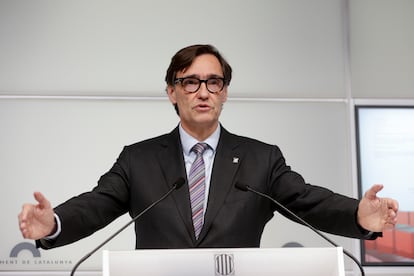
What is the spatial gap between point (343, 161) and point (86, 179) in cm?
153

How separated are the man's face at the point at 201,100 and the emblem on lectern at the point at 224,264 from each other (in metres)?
0.89

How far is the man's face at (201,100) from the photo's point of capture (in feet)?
6.74

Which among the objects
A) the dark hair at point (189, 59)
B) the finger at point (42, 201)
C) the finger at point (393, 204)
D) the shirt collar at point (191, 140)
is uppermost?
the dark hair at point (189, 59)

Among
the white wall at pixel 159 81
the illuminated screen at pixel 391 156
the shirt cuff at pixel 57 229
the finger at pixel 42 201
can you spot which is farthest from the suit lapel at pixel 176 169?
the illuminated screen at pixel 391 156

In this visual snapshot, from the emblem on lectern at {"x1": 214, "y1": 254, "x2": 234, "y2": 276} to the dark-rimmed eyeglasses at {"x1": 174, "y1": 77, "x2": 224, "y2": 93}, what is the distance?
37.8 inches

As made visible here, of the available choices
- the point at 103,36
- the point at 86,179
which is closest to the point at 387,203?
the point at 86,179

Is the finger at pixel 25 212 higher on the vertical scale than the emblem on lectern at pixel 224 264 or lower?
higher

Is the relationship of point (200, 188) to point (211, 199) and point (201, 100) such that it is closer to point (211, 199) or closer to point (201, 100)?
point (211, 199)

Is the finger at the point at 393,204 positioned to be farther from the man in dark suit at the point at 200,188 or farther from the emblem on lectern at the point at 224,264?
the emblem on lectern at the point at 224,264

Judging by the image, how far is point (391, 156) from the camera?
131 inches

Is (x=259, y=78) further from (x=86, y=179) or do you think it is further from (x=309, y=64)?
(x=86, y=179)

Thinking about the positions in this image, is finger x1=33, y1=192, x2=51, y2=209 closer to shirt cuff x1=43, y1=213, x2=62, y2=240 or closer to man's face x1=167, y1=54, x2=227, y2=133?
shirt cuff x1=43, y1=213, x2=62, y2=240

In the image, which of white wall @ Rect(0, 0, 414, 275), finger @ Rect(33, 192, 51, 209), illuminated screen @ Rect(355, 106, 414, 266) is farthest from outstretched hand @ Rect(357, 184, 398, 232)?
illuminated screen @ Rect(355, 106, 414, 266)

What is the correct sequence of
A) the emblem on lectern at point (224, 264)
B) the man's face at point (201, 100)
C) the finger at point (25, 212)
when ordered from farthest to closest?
the man's face at point (201, 100), the finger at point (25, 212), the emblem on lectern at point (224, 264)
